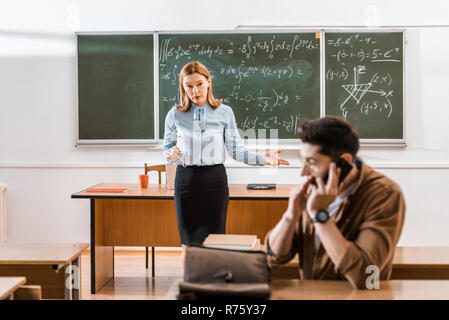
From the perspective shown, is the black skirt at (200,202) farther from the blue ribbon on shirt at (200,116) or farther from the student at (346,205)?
the student at (346,205)

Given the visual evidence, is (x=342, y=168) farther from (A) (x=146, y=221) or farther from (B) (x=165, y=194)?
(A) (x=146, y=221)

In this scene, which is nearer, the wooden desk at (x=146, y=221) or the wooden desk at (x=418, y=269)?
the wooden desk at (x=418, y=269)

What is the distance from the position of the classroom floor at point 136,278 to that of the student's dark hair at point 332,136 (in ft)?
6.07

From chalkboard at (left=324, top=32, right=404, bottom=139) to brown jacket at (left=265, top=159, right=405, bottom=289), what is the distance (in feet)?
9.42

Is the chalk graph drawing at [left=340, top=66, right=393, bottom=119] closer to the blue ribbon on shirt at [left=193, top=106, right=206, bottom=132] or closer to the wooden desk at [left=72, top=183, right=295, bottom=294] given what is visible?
the wooden desk at [left=72, top=183, right=295, bottom=294]

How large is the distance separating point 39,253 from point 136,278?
1.44m

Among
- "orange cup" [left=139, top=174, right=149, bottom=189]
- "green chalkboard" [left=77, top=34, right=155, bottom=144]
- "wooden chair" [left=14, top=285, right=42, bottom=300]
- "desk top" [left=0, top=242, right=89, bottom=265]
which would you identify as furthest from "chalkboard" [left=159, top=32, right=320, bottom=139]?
"wooden chair" [left=14, top=285, right=42, bottom=300]

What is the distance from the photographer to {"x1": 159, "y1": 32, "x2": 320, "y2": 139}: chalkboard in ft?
13.4

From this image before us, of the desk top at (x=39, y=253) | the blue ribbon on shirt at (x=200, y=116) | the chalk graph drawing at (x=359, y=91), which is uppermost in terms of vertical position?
the chalk graph drawing at (x=359, y=91)

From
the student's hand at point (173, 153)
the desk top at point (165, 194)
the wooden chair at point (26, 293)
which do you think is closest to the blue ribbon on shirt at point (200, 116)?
the student's hand at point (173, 153)

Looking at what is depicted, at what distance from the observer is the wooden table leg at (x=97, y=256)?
3197mm

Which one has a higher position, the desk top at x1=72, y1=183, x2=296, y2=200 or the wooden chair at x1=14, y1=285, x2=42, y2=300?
the desk top at x1=72, y1=183, x2=296, y2=200
